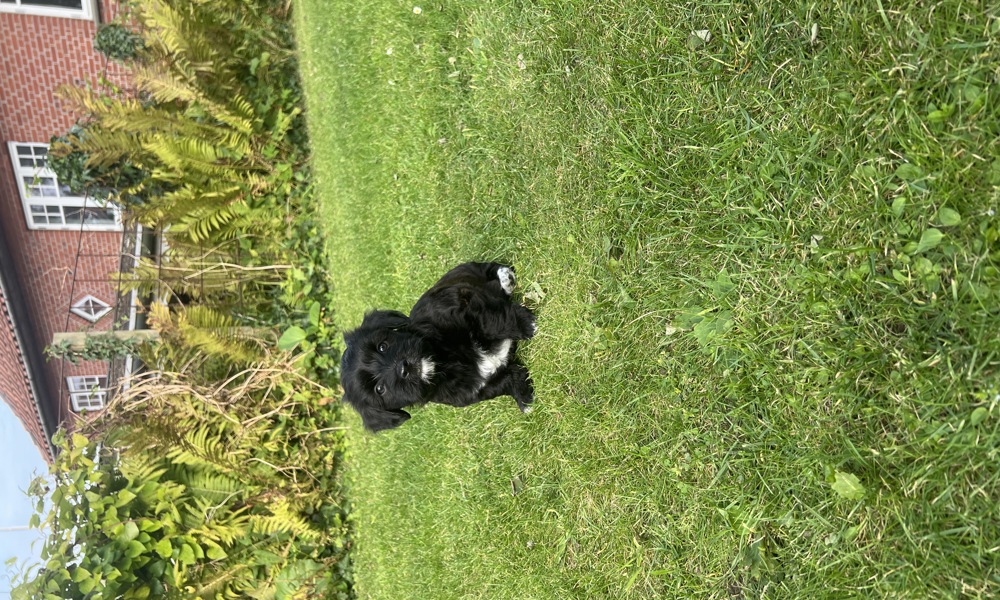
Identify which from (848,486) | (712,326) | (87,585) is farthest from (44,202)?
(848,486)

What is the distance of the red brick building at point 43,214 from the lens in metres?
11.4

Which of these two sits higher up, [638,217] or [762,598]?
[638,217]

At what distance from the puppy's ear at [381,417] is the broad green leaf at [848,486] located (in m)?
2.23

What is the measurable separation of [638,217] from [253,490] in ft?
19.2

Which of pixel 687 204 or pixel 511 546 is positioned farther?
pixel 511 546

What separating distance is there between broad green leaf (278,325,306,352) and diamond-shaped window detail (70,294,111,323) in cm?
536

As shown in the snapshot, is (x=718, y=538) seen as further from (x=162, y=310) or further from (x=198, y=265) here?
(x=198, y=265)

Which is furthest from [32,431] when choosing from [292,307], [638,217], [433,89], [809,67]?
[809,67]

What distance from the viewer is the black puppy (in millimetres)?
3418

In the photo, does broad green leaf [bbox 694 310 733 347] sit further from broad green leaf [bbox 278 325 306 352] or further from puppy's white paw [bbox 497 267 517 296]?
broad green leaf [bbox 278 325 306 352]

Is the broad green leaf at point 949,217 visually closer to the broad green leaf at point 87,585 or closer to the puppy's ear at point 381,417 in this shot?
the puppy's ear at point 381,417

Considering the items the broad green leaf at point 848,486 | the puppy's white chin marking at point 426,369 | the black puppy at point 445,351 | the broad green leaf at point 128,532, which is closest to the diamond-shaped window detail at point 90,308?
the broad green leaf at point 128,532

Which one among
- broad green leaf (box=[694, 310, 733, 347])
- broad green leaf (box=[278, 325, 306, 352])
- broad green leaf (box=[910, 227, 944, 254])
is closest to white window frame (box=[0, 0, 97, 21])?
broad green leaf (box=[278, 325, 306, 352])

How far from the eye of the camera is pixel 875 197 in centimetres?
209
